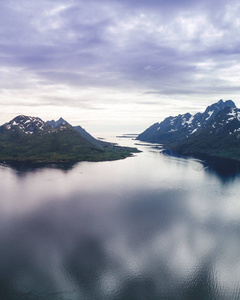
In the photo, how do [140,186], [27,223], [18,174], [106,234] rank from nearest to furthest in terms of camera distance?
[106,234]
[27,223]
[140,186]
[18,174]

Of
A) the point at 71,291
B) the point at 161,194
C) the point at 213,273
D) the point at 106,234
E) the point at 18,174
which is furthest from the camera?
the point at 18,174

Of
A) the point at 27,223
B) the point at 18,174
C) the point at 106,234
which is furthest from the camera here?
the point at 18,174

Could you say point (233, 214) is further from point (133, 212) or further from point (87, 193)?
point (87, 193)

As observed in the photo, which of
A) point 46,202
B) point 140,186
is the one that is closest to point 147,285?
point 46,202

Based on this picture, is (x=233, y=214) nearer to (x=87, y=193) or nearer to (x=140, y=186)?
(x=140, y=186)

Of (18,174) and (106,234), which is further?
(18,174)

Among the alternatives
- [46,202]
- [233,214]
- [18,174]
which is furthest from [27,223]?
[18,174]

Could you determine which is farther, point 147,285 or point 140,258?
point 140,258
